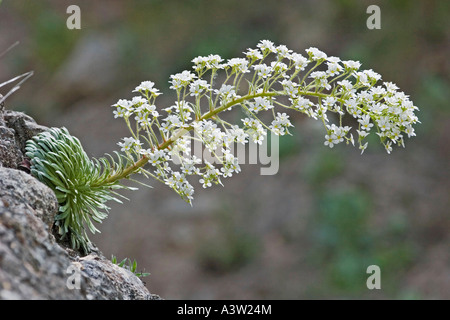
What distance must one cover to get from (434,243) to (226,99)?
4.26 m

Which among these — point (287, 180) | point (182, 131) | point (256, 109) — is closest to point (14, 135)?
point (182, 131)

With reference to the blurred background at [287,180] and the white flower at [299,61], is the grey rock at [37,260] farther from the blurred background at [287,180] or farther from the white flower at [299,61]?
the blurred background at [287,180]

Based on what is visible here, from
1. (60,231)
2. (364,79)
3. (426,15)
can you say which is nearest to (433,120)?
(426,15)

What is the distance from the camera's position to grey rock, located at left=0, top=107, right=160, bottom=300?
1.34 metres

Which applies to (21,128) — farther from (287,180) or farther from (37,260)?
(287,180)

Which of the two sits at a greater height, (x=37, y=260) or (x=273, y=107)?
(x=273, y=107)

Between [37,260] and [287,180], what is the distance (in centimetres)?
480

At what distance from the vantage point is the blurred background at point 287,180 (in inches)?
212

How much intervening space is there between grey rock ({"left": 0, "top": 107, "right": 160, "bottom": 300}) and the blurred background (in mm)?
3647

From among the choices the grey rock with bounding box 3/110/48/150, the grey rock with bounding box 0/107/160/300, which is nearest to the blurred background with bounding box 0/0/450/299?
the grey rock with bounding box 3/110/48/150

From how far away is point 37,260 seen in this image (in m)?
1.41

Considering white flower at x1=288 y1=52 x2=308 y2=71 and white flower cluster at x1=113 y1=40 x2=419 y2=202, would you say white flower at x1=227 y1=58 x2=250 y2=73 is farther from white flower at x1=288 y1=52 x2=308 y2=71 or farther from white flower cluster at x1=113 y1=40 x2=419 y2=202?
white flower at x1=288 y1=52 x2=308 y2=71
